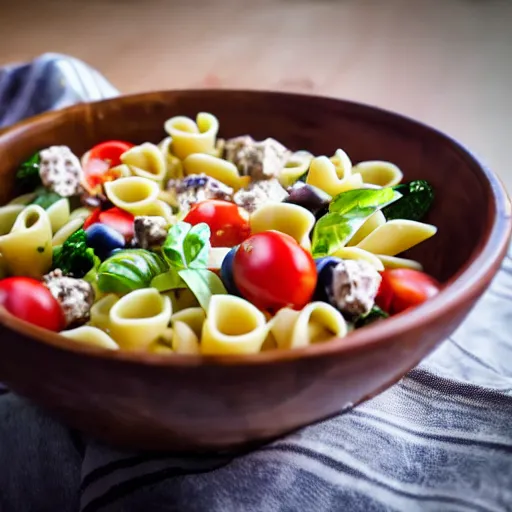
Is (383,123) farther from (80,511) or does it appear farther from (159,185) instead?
(80,511)

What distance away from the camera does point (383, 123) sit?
47.0 inches

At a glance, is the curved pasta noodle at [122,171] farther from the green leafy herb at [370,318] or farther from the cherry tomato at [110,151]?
the green leafy herb at [370,318]

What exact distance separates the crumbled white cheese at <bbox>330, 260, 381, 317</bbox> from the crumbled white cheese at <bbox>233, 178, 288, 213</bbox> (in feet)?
0.85

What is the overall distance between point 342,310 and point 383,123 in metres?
0.48

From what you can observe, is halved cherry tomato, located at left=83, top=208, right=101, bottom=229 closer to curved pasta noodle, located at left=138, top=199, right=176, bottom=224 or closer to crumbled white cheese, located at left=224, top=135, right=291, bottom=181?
curved pasta noodle, located at left=138, top=199, right=176, bottom=224

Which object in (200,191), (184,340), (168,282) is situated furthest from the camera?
(200,191)

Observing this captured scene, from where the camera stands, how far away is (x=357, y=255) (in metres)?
0.94

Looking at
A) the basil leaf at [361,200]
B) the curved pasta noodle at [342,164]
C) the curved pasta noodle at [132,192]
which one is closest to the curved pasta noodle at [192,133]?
the curved pasta noodle at [132,192]

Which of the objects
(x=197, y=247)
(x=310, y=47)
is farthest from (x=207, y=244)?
(x=310, y=47)

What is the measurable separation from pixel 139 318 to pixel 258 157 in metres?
0.41

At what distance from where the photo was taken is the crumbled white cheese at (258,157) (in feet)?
3.78

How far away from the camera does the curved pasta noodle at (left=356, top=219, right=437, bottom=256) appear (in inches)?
39.1

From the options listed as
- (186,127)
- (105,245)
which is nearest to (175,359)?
(105,245)

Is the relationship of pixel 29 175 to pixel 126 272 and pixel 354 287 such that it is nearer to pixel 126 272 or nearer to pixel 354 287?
pixel 126 272
